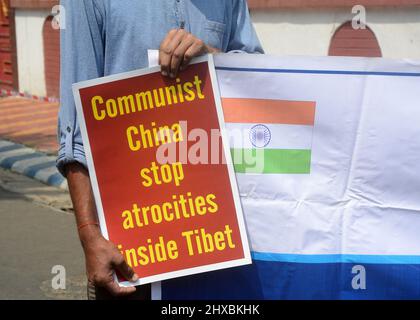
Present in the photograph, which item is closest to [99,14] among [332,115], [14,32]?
[332,115]

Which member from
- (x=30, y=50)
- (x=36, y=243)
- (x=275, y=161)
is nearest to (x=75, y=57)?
(x=275, y=161)

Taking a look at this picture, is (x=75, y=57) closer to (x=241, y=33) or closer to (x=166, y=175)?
(x=166, y=175)

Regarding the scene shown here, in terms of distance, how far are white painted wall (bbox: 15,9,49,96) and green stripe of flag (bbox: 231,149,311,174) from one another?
12.4 meters

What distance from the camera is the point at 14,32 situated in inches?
582

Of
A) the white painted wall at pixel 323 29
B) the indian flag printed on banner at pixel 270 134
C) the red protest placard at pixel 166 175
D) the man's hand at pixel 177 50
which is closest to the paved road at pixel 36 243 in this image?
the red protest placard at pixel 166 175

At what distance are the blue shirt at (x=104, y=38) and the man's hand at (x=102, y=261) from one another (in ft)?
0.68

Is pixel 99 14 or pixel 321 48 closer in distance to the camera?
pixel 99 14

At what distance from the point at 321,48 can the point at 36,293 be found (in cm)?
578

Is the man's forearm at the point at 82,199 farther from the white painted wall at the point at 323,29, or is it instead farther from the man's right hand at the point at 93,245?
the white painted wall at the point at 323,29

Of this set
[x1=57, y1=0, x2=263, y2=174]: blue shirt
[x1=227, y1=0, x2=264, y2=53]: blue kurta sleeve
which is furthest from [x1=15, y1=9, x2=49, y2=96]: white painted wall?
[x1=57, y1=0, x2=263, y2=174]: blue shirt

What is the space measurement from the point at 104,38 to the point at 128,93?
0.16 metres

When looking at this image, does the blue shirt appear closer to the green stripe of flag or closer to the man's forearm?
the man's forearm

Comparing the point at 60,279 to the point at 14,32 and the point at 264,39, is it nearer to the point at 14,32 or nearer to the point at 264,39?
the point at 264,39

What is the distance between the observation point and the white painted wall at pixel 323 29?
8164 mm
